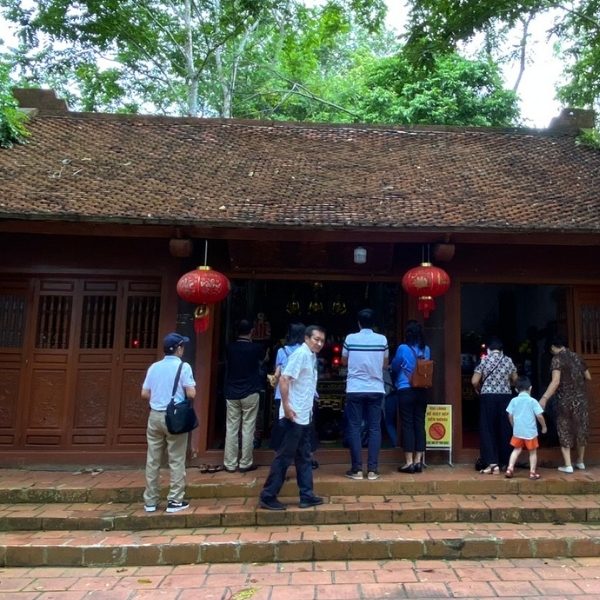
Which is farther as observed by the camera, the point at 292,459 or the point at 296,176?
the point at 296,176

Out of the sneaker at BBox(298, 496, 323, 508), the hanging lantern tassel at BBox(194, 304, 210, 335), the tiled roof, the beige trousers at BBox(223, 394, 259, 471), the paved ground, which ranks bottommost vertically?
the paved ground

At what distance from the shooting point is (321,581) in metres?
3.82

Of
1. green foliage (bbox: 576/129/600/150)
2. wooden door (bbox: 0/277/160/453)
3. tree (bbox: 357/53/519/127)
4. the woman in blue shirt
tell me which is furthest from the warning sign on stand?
tree (bbox: 357/53/519/127)

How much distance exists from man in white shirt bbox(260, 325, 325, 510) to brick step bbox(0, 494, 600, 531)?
7.0 inches

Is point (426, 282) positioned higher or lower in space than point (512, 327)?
higher

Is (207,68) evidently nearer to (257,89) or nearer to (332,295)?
(257,89)

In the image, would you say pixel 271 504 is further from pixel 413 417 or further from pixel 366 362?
pixel 413 417

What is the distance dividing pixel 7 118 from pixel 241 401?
551cm

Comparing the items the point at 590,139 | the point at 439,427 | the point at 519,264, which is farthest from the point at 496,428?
the point at 590,139

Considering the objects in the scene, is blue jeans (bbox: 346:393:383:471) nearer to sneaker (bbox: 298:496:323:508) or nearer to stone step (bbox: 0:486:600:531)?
stone step (bbox: 0:486:600:531)

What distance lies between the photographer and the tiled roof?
554cm

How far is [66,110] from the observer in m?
9.01

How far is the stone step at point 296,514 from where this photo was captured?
4.62 m

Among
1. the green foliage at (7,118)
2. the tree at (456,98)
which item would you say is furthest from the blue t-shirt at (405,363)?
the tree at (456,98)
